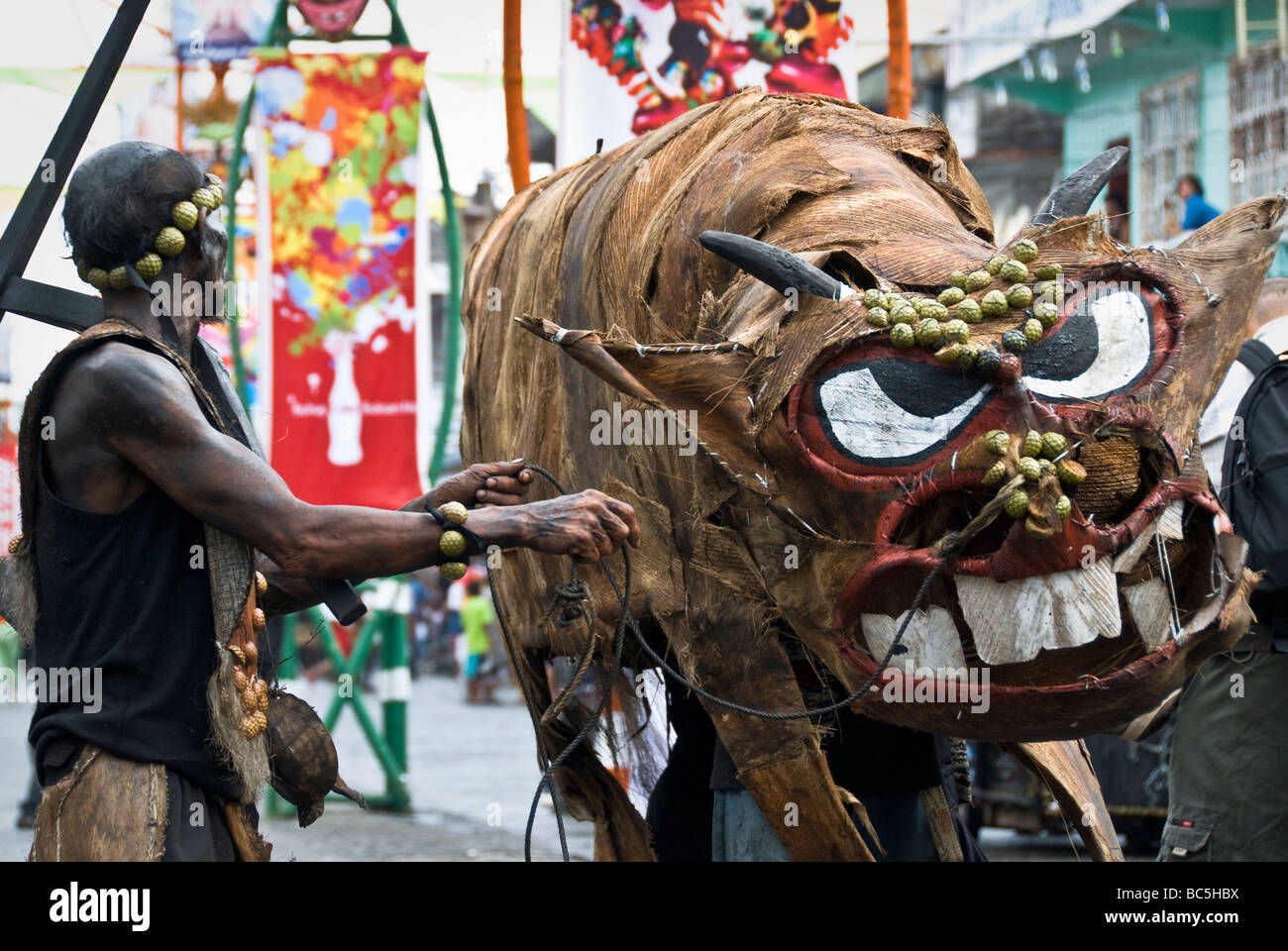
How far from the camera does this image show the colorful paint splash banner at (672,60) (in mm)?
6020

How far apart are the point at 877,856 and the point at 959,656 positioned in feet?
2.74

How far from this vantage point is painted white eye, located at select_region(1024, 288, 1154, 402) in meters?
2.93

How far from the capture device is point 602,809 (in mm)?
4547

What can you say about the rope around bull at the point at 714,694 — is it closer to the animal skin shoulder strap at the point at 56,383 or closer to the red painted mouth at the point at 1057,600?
the red painted mouth at the point at 1057,600

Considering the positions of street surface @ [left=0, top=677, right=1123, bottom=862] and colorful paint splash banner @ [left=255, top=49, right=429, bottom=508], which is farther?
colorful paint splash banner @ [left=255, top=49, right=429, bottom=508]

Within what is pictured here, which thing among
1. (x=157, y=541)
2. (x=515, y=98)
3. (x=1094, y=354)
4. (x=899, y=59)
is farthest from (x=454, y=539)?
(x=899, y=59)

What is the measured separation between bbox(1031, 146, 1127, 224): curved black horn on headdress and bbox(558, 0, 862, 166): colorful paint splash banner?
8.35ft

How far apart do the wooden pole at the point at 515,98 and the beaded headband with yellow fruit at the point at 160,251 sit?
2.84 meters

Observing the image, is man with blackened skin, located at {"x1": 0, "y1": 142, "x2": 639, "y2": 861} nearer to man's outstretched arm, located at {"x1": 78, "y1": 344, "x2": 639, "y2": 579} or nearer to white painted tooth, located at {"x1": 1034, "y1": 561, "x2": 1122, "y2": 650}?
man's outstretched arm, located at {"x1": 78, "y1": 344, "x2": 639, "y2": 579}

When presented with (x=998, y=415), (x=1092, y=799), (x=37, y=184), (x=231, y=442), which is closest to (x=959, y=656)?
(x=998, y=415)

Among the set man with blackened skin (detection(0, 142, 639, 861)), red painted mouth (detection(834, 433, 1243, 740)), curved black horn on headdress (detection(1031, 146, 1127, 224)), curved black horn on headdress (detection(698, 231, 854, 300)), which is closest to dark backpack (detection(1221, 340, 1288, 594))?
curved black horn on headdress (detection(1031, 146, 1127, 224))

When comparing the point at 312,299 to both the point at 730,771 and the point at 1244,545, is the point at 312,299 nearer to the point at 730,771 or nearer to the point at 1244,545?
the point at 730,771

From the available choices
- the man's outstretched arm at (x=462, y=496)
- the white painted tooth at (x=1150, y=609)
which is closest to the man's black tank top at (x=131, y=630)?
the man's outstretched arm at (x=462, y=496)

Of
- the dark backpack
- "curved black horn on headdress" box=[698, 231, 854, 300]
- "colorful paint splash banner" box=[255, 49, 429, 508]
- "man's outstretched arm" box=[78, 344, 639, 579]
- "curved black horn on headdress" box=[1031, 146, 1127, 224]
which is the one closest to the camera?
"man's outstretched arm" box=[78, 344, 639, 579]
